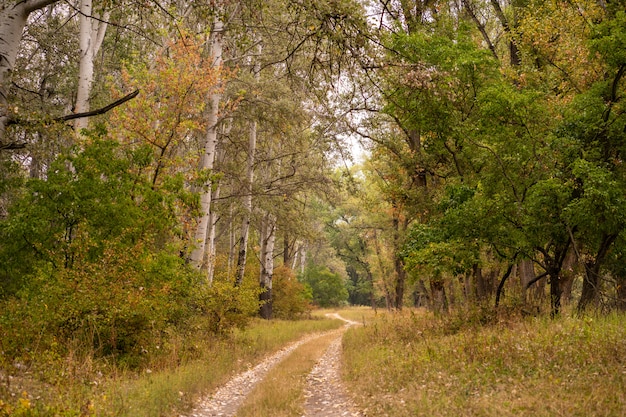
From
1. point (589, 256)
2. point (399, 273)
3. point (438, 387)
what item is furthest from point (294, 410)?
point (399, 273)

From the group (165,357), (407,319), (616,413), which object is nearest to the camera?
(616,413)

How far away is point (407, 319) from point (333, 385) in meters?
5.15

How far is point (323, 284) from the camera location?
5025cm

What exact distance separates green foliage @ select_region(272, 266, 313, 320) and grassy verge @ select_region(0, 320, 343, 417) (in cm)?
1707

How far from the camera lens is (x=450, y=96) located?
508 cm

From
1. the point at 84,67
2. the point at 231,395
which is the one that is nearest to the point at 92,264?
the point at 231,395

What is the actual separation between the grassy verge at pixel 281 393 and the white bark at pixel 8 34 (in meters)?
5.25

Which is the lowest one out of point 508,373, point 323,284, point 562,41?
point 508,373

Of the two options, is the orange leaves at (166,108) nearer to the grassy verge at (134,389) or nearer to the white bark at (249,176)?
the grassy verge at (134,389)

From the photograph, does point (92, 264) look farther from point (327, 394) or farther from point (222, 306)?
point (222, 306)

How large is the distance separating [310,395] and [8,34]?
737 cm

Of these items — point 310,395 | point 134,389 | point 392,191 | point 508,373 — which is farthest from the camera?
point 392,191

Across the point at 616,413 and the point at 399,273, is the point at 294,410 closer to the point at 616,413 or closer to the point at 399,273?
the point at 616,413

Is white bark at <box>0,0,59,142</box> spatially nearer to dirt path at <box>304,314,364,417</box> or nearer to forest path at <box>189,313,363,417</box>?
forest path at <box>189,313,363,417</box>
